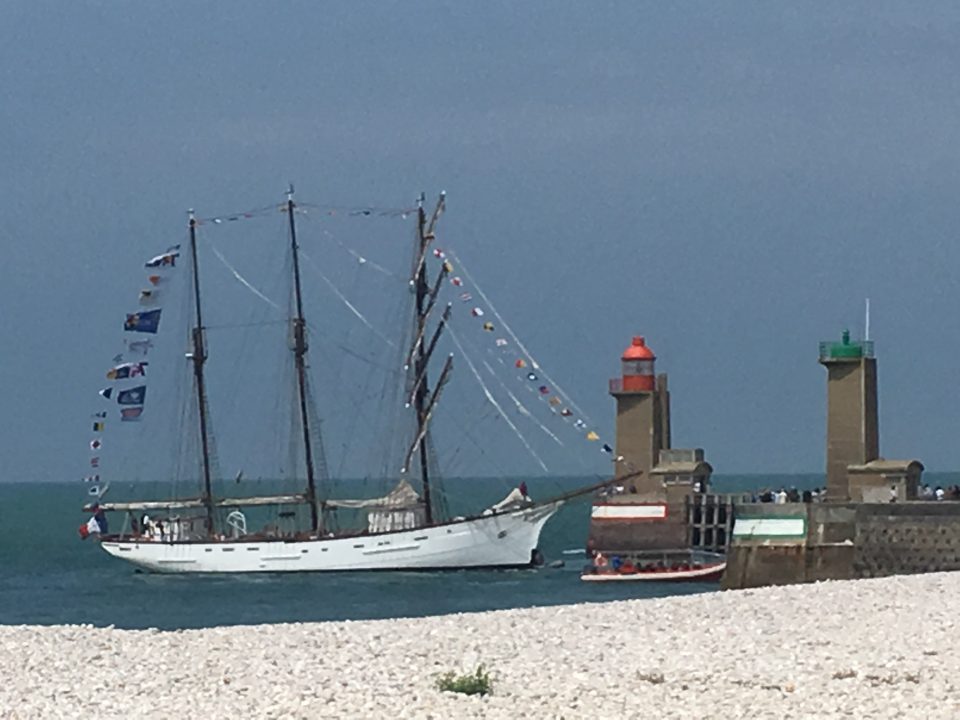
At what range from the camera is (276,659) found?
22.9 metres

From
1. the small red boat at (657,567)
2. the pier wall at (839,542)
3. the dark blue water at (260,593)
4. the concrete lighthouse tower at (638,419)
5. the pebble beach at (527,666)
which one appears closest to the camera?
the pebble beach at (527,666)

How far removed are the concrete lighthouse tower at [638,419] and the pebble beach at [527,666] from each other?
145 ft

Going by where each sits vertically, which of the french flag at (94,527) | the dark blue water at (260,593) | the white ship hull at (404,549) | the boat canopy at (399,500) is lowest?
the dark blue water at (260,593)

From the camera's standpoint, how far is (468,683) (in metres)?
20.9

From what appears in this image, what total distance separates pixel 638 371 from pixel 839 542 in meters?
23.1

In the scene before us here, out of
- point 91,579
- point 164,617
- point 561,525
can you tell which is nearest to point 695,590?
point 164,617

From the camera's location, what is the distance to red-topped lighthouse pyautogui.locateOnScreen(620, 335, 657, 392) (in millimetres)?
72938

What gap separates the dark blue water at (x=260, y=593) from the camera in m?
56.8

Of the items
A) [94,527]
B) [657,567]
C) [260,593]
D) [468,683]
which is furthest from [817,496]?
[468,683]

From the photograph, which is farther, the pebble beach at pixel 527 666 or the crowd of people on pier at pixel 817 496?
the crowd of people on pier at pixel 817 496

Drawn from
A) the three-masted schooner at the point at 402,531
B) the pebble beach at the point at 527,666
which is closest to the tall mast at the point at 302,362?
the three-masted schooner at the point at 402,531

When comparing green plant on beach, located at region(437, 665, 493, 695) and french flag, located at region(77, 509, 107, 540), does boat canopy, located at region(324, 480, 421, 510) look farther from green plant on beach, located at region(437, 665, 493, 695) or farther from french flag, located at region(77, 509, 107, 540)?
green plant on beach, located at region(437, 665, 493, 695)

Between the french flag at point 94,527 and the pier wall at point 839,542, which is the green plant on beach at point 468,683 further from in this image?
the french flag at point 94,527

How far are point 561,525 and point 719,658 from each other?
383 ft
